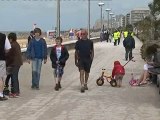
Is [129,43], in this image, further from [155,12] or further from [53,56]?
[53,56]

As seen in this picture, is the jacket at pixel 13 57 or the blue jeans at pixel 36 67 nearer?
the jacket at pixel 13 57

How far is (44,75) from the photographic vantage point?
19.4 m

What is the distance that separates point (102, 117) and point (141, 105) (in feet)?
6.49

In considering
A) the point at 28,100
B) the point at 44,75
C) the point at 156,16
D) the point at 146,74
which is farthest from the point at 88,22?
the point at 28,100

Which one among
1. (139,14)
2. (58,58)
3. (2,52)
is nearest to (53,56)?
(58,58)

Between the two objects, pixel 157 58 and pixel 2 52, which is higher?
pixel 2 52

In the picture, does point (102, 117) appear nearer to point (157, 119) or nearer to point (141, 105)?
point (157, 119)

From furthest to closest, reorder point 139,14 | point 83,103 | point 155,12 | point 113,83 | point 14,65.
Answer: point 139,14 < point 155,12 < point 113,83 < point 14,65 < point 83,103

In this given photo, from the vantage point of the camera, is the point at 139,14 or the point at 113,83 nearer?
the point at 113,83

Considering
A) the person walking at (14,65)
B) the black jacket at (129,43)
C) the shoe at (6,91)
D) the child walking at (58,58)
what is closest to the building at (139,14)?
the black jacket at (129,43)

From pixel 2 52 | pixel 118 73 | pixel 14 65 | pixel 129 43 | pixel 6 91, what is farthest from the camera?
pixel 129 43

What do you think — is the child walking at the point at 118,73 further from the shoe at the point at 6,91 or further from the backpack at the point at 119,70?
the shoe at the point at 6,91

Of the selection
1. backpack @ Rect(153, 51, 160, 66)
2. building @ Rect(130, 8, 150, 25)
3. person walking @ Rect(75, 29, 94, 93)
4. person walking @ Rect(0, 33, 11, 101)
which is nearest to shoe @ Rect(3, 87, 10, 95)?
person walking @ Rect(0, 33, 11, 101)

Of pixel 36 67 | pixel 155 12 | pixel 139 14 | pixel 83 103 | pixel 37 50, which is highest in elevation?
pixel 139 14
